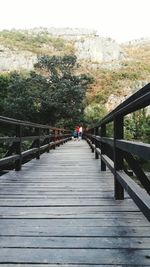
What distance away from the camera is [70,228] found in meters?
2.92

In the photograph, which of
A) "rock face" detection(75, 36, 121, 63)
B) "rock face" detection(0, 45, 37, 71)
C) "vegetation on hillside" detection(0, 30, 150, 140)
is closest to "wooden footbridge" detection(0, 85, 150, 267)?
"vegetation on hillside" detection(0, 30, 150, 140)

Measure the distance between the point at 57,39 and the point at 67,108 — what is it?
2894 inches

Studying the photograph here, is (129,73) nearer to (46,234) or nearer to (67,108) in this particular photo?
(67,108)

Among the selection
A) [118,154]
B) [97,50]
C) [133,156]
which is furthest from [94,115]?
[97,50]

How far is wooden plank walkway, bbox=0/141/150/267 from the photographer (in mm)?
2273

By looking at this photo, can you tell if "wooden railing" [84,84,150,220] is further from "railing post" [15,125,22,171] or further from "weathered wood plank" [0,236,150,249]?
"railing post" [15,125,22,171]

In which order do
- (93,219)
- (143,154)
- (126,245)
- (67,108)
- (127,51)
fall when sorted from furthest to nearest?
1. (127,51)
2. (67,108)
3. (93,219)
4. (126,245)
5. (143,154)

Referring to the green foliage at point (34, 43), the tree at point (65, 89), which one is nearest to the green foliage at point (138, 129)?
the tree at point (65, 89)

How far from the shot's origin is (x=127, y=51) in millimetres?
116875

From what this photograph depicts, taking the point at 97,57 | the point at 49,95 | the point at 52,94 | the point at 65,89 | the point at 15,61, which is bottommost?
the point at 49,95

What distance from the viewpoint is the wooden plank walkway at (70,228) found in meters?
2.27

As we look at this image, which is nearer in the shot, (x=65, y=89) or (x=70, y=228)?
(x=70, y=228)

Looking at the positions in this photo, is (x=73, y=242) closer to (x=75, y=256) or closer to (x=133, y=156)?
(x=75, y=256)

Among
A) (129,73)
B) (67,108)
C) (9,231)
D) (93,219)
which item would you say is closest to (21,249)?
(9,231)
